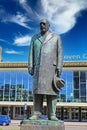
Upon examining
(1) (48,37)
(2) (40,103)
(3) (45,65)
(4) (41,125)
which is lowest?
(4) (41,125)

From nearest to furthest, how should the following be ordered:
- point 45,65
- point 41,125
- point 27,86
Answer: point 41,125 → point 45,65 → point 27,86

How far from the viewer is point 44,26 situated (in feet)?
31.5

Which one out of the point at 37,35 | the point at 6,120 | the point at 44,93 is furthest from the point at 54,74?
the point at 6,120

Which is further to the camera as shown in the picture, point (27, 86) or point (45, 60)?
point (27, 86)

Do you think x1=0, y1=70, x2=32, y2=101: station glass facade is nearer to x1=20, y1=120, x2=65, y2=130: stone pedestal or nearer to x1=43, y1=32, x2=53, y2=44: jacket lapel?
x1=43, y1=32, x2=53, y2=44: jacket lapel

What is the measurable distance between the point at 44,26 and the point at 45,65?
1.08 meters

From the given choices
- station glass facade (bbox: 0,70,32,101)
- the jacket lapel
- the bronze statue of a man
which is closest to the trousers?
the bronze statue of a man

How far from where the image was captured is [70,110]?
67438 mm

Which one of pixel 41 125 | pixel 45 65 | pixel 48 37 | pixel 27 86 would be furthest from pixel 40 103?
pixel 27 86

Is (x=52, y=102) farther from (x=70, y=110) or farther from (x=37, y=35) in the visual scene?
(x=70, y=110)

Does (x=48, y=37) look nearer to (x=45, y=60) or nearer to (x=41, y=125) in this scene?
(x=45, y=60)

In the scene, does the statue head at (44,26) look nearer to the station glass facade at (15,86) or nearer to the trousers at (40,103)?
the trousers at (40,103)

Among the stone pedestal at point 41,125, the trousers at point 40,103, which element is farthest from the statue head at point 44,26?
the stone pedestal at point 41,125

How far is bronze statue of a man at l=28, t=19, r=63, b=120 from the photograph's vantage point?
927cm
